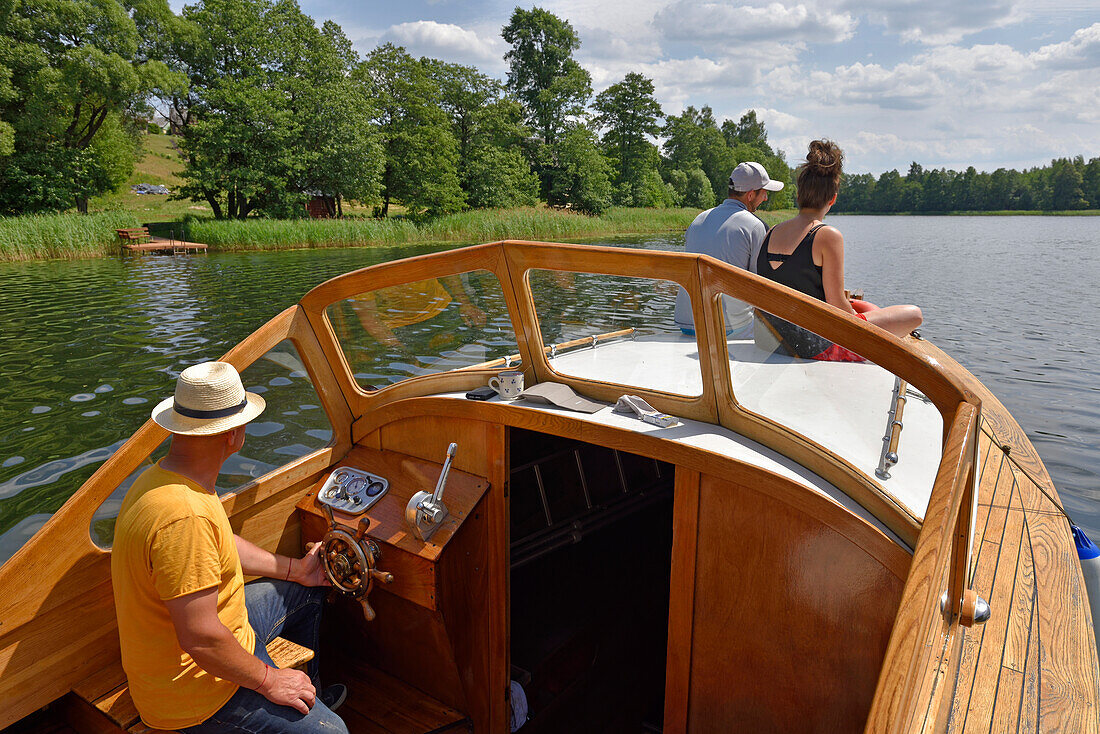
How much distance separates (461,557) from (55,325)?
11.7m

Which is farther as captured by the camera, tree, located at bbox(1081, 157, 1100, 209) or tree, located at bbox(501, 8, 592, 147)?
tree, located at bbox(1081, 157, 1100, 209)

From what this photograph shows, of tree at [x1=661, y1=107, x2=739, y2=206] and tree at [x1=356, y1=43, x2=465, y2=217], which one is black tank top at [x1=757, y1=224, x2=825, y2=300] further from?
tree at [x1=661, y1=107, x2=739, y2=206]

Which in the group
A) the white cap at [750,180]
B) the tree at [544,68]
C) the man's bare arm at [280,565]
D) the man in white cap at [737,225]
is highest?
the tree at [544,68]

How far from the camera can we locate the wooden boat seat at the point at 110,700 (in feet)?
6.56

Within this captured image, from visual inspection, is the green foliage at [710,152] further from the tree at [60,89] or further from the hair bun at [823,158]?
the hair bun at [823,158]

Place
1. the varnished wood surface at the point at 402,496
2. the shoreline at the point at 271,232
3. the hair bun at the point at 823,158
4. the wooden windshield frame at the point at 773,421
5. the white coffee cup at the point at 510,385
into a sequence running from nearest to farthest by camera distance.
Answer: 1. the wooden windshield frame at the point at 773,421
2. the varnished wood surface at the point at 402,496
3. the white coffee cup at the point at 510,385
4. the hair bun at the point at 823,158
5. the shoreline at the point at 271,232

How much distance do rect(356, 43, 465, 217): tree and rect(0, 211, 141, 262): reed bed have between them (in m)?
15.1

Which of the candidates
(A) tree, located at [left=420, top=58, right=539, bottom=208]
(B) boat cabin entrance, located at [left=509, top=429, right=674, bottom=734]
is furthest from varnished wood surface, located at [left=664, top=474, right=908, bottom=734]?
(A) tree, located at [left=420, top=58, right=539, bottom=208]

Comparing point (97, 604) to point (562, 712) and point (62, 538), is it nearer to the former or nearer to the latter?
point (62, 538)

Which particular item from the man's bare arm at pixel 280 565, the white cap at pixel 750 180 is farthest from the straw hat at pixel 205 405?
the white cap at pixel 750 180

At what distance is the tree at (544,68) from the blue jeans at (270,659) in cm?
4846

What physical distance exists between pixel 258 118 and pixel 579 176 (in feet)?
71.7

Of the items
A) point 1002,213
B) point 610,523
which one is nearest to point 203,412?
point 610,523

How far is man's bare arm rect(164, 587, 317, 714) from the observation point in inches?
64.2
